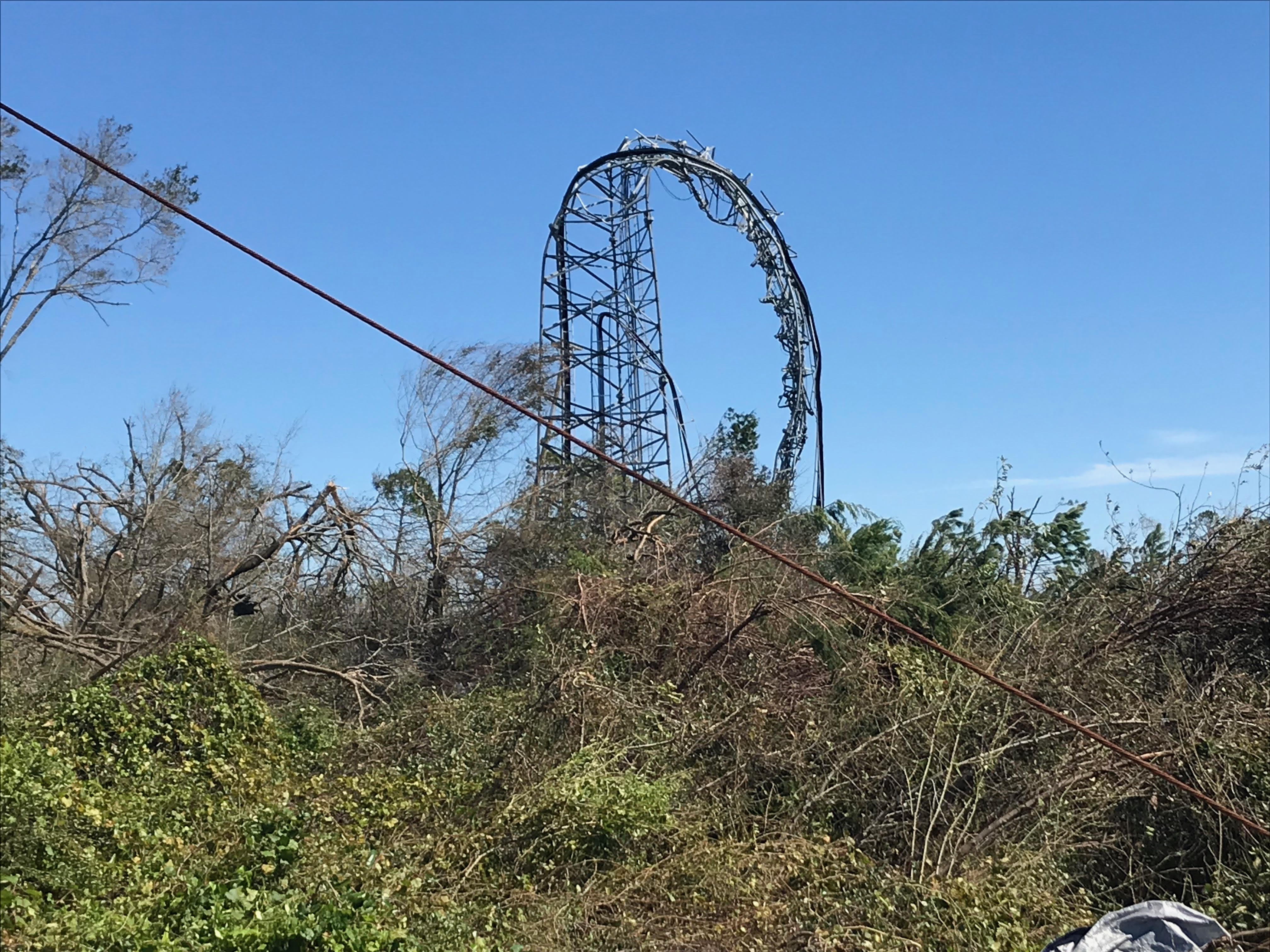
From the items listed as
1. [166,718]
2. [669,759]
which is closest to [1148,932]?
[669,759]

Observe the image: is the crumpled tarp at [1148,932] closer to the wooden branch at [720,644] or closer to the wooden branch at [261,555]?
the wooden branch at [720,644]

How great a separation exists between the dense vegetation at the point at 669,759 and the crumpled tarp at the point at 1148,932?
39 cm

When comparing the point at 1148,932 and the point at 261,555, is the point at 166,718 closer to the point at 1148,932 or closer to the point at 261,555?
the point at 261,555

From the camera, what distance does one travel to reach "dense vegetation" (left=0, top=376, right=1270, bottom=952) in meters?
4.55

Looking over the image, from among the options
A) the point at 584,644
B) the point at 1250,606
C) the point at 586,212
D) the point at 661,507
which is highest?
the point at 586,212

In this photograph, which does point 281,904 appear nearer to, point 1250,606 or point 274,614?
point 1250,606

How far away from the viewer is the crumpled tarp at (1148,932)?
3938 mm

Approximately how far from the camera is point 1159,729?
531 cm

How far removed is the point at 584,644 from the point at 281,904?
3.20m

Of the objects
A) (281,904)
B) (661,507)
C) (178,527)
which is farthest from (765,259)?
(281,904)

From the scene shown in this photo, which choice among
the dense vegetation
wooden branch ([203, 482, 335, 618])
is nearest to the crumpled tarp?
the dense vegetation

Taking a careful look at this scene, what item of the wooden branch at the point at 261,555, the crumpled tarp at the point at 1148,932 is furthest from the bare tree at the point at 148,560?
the crumpled tarp at the point at 1148,932

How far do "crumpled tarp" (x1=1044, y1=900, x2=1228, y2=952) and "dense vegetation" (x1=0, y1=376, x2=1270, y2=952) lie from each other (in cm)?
39

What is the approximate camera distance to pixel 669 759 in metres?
6.12
